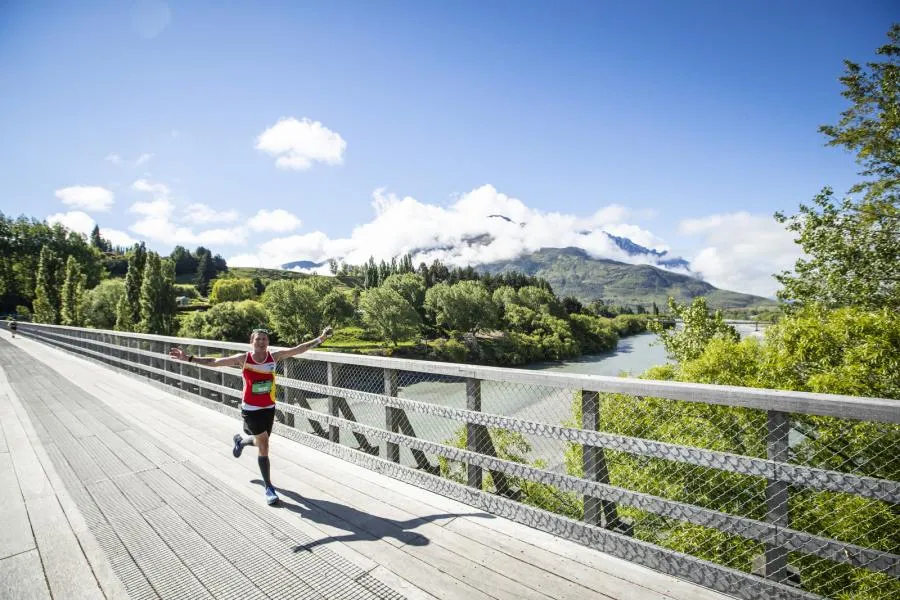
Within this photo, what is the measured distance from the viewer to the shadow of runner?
337cm

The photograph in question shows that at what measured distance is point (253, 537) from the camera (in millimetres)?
3445

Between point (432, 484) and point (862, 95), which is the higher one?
point (862, 95)

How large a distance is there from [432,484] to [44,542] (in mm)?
3176

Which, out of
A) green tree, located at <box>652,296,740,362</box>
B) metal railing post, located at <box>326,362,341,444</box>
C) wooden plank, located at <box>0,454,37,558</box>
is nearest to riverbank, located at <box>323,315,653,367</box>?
green tree, located at <box>652,296,740,362</box>

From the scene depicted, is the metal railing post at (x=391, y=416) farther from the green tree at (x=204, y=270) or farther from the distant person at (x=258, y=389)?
the green tree at (x=204, y=270)

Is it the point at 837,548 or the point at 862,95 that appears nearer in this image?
the point at 837,548

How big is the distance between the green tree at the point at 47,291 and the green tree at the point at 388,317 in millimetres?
37166

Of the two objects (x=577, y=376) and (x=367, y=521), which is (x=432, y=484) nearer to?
(x=367, y=521)

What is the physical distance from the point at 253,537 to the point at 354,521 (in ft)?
2.63

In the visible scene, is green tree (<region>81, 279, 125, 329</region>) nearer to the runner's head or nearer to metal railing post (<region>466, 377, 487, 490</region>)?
the runner's head

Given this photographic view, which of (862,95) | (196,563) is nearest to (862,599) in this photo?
(196,563)

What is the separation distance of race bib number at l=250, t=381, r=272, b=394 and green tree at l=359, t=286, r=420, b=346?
50.6m

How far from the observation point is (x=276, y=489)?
4.38m

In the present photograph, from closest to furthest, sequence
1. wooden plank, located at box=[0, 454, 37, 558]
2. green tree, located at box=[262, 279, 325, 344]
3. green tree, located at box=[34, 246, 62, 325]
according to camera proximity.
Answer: wooden plank, located at box=[0, 454, 37, 558], green tree, located at box=[34, 246, 62, 325], green tree, located at box=[262, 279, 325, 344]
